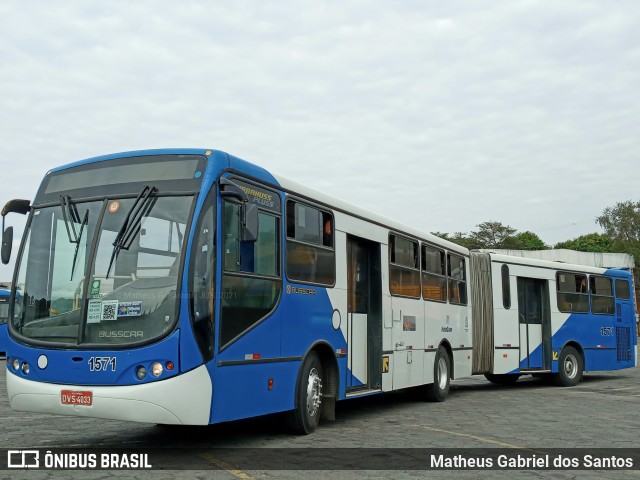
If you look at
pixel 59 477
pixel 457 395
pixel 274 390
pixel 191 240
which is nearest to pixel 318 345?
pixel 274 390

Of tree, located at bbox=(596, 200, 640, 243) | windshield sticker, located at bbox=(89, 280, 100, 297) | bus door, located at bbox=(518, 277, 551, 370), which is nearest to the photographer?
windshield sticker, located at bbox=(89, 280, 100, 297)

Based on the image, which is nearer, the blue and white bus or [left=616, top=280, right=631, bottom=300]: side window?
[left=616, top=280, right=631, bottom=300]: side window

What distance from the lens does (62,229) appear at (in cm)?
775

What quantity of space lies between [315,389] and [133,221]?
3.41 metres

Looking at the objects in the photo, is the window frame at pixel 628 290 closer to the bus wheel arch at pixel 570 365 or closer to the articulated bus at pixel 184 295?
Answer: the bus wheel arch at pixel 570 365

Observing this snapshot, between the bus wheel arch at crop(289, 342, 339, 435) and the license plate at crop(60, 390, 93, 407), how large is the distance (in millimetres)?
2675

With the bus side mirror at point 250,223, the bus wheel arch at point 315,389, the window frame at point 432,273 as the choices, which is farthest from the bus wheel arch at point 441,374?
the bus side mirror at point 250,223

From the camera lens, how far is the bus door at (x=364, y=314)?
10.7 metres

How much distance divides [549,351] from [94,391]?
44.4 feet

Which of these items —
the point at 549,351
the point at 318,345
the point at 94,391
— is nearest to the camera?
the point at 94,391

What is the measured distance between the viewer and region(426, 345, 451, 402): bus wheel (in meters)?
13.8

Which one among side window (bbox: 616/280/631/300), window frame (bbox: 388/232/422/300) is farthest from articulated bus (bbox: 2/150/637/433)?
side window (bbox: 616/280/631/300)

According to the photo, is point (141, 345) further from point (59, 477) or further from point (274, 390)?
point (274, 390)

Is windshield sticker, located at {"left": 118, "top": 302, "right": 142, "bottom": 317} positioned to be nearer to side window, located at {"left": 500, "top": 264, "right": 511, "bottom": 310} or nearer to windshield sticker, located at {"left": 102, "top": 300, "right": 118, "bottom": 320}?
windshield sticker, located at {"left": 102, "top": 300, "right": 118, "bottom": 320}
